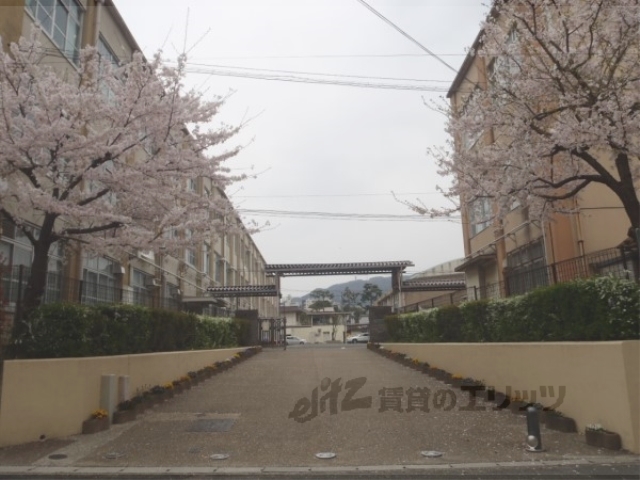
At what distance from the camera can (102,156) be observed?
10.3 metres

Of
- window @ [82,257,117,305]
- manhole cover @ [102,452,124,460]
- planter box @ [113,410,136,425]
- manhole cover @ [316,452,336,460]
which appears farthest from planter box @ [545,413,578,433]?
window @ [82,257,117,305]

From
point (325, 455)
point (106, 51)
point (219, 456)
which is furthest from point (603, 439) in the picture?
point (106, 51)

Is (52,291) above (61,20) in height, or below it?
below

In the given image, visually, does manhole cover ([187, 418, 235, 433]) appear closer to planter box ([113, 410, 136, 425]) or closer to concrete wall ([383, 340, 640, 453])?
planter box ([113, 410, 136, 425])

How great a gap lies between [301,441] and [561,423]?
389 centimetres

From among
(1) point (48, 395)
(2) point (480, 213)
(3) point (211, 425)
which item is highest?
(2) point (480, 213)

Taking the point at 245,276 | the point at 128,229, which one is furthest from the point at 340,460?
the point at 245,276

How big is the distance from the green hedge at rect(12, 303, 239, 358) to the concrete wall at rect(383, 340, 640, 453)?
7.32m

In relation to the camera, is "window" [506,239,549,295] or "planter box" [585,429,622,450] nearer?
"planter box" [585,429,622,450]

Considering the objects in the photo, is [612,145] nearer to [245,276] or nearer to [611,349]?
[611,349]

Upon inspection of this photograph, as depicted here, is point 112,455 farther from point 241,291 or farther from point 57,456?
point 241,291

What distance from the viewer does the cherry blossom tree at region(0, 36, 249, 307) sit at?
9.67 m

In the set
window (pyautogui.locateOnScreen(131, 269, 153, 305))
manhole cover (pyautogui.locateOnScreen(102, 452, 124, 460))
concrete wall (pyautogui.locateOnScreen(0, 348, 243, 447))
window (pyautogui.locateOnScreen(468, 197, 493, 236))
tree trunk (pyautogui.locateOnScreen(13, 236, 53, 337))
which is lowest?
manhole cover (pyautogui.locateOnScreen(102, 452, 124, 460))

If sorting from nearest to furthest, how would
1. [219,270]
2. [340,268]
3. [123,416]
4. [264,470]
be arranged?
[264,470], [123,416], [340,268], [219,270]
